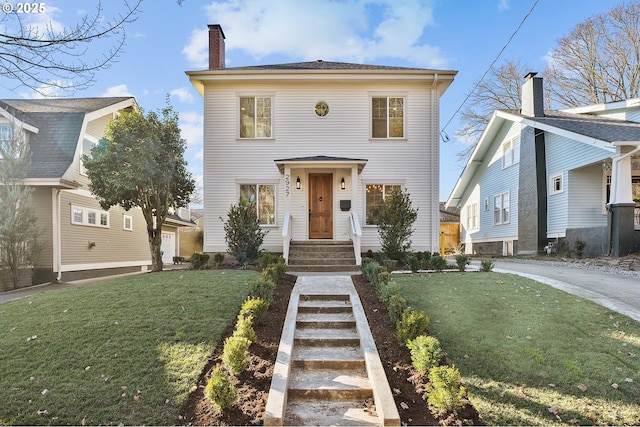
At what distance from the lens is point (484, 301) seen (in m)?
6.54

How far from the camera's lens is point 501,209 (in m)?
19.4

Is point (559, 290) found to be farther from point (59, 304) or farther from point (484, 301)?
point (59, 304)

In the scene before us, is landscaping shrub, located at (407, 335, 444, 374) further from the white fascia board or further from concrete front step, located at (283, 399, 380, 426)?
the white fascia board

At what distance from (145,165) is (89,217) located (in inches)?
233

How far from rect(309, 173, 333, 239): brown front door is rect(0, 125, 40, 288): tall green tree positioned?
8.54 metres

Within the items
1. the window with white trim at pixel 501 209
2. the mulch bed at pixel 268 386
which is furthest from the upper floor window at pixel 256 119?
the window with white trim at pixel 501 209

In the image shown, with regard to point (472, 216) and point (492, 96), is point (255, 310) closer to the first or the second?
point (472, 216)

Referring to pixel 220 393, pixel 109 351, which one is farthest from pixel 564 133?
pixel 109 351

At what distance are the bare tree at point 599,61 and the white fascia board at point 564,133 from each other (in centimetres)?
1104

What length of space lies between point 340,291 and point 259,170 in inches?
260

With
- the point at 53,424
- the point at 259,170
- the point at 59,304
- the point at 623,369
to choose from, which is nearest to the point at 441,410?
the point at 623,369

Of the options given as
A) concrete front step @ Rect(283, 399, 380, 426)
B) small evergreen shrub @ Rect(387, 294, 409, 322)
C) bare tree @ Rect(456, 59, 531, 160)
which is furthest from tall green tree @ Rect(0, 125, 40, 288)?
bare tree @ Rect(456, 59, 531, 160)

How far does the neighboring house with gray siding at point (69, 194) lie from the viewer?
40.4ft

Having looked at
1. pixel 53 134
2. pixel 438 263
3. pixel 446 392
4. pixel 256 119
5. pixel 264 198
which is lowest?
pixel 446 392
